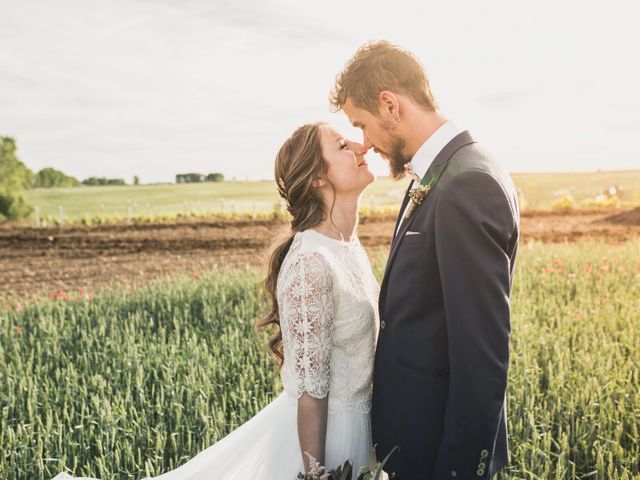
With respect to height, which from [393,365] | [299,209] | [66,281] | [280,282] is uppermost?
[299,209]

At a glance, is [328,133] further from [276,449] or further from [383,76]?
[276,449]

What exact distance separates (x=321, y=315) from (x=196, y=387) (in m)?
2.49

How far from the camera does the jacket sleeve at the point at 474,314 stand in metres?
2.02

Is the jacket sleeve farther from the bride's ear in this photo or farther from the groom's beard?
the bride's ear

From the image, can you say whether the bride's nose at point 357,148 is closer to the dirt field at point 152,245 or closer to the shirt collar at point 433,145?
the shirt collar at point 433,145

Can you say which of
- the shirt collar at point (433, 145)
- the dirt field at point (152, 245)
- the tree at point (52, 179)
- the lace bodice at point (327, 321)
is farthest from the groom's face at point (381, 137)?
the tree at point (52, 179)

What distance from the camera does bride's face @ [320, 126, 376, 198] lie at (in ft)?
9.00

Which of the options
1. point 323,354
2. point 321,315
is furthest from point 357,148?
point 323,354

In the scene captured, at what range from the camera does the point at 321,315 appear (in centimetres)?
254

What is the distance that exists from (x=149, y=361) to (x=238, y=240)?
15.6m

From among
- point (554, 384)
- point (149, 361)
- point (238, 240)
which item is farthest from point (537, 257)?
point (238, 240)

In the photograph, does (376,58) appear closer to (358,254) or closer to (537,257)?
(358,254)

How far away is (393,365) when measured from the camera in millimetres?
2365

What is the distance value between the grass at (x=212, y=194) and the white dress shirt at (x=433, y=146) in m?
34.2
